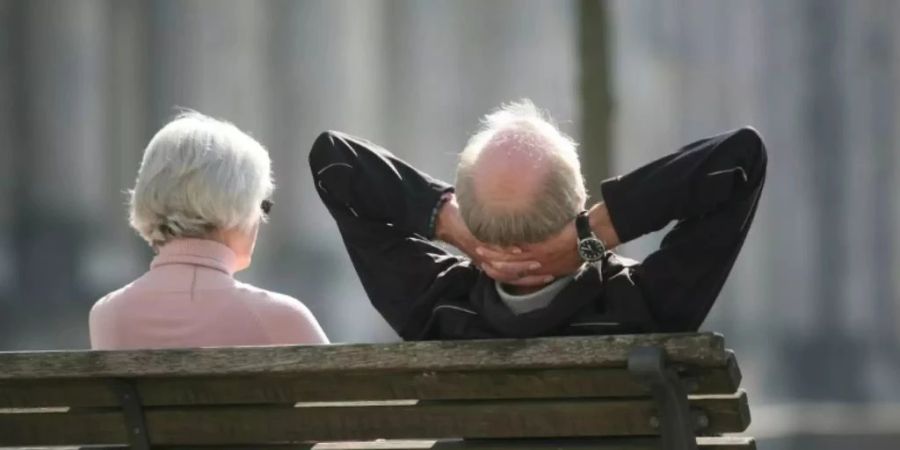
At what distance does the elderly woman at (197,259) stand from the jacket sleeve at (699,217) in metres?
0.74

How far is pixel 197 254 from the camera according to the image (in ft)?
11.8

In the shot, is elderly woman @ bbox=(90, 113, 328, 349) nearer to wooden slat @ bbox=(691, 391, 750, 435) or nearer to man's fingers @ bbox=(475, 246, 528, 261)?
man's fingers @ bbox=(475, 246, 528, 261)

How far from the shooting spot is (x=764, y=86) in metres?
6.75

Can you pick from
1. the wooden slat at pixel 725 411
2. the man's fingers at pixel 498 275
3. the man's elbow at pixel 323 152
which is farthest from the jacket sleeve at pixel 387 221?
the wooden slat at pixel 725 411

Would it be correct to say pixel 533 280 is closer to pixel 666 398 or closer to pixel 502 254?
pixel 502 254

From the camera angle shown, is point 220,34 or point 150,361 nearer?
point 150,361

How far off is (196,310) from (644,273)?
897 mm

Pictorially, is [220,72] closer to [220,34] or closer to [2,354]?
[220,34]

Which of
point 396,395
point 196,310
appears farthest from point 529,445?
point 196,310

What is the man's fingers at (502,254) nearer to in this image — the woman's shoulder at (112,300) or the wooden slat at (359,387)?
the wooden slat at (359,387)

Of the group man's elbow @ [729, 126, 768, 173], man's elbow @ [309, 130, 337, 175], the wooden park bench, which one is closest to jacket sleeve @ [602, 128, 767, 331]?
man's elbow @ [729, 126, 768, 173]

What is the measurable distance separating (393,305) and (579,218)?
39cm

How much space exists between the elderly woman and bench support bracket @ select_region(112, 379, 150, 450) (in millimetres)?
448

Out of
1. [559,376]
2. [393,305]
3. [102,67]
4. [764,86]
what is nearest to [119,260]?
[102,67]
